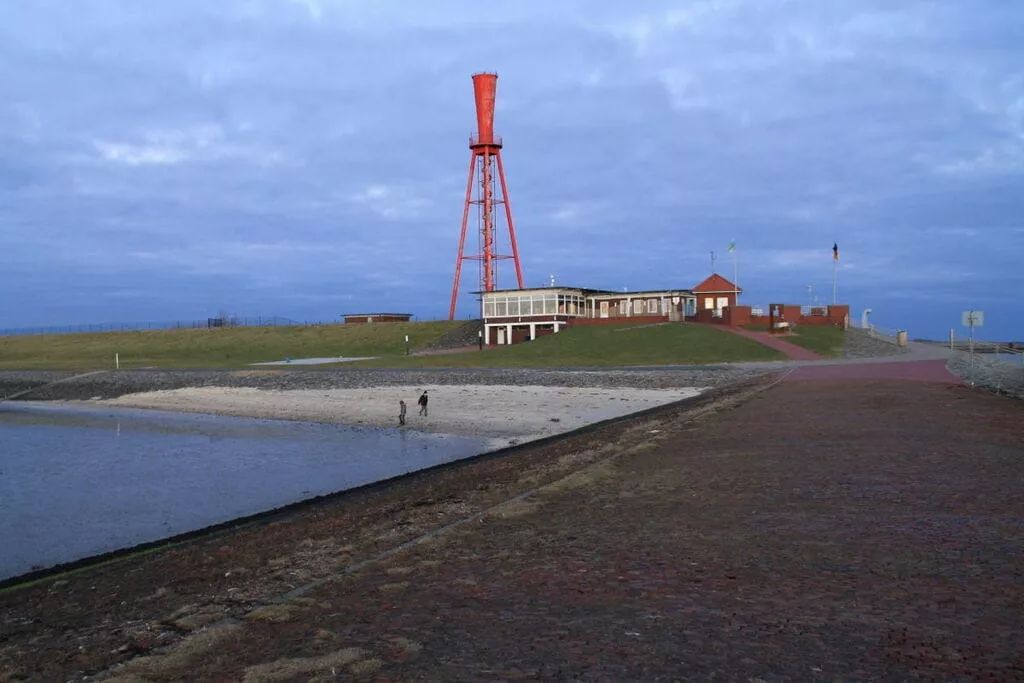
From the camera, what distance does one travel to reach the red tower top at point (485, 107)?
76.6 m

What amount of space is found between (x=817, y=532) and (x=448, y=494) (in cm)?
602

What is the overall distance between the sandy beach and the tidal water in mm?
1855

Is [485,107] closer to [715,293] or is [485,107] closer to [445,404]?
[715,293]

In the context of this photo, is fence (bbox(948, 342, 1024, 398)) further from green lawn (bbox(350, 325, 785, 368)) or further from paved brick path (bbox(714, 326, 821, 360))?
green lawn (bbox(350, 325, 785, 368))

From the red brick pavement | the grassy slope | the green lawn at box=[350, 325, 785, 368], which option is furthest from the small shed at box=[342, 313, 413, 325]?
the red brick pavement

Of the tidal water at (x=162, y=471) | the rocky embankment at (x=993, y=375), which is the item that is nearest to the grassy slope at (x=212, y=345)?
the tidal water at (x=162, y=471)


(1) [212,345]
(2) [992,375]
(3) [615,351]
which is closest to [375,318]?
(1) [212,345]

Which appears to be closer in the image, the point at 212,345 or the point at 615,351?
the point at 615,351

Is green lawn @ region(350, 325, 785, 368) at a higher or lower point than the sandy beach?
higher

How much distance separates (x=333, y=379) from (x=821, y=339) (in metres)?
35.1

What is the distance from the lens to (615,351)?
5562 cm

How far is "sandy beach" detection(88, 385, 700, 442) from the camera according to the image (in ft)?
92.6

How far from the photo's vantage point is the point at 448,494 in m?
13.2

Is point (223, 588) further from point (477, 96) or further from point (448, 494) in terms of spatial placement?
point (477, 96)
